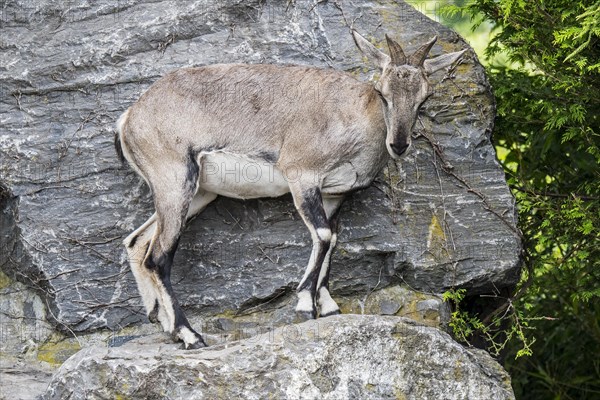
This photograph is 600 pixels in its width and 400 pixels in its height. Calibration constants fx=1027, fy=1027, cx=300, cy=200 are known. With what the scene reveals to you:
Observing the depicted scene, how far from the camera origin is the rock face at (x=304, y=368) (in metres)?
7.73

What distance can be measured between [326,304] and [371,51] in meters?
2.22

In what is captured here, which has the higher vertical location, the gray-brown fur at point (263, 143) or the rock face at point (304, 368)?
the gray-brown fur at point (263, 143)

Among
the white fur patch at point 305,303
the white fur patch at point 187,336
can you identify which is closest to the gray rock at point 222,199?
the white fur patch at point 305,303

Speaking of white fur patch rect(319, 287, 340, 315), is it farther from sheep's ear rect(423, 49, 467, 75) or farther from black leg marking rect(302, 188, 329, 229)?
sheep's ear rect(423, 49, 467, 75)

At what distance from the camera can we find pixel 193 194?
29.0 feet

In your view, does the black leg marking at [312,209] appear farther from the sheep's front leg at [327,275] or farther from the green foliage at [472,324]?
the green foliage at [472,324]

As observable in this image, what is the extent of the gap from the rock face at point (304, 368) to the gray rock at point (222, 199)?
1.37 metres

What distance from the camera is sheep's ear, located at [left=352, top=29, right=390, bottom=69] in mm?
8734

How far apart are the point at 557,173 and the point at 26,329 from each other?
19.4ft

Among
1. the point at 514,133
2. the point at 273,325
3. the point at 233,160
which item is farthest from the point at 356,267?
the point at 514,133

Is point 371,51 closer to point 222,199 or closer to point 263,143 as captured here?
point 263,143

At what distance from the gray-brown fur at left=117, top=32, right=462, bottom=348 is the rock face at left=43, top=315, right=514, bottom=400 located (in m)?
0.73

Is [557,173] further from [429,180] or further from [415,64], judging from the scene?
[415,64]

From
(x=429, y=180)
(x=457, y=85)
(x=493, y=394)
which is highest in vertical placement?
(x=457, y=85)
